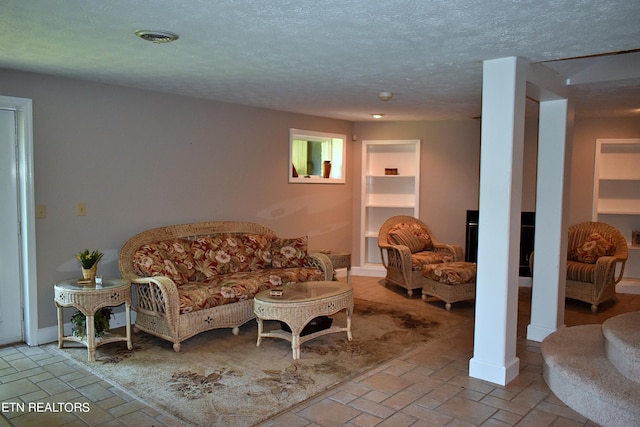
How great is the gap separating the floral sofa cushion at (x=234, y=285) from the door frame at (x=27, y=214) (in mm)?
1179

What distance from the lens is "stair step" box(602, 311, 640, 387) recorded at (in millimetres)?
3039

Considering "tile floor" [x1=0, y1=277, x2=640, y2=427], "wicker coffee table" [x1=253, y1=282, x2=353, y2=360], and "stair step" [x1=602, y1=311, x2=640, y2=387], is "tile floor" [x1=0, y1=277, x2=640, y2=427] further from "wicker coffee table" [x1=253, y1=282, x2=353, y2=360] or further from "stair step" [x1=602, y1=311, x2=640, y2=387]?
"wicker coffee table" [x1=253, y1=282, x2=353, y2=360]

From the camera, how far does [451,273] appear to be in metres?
5.41

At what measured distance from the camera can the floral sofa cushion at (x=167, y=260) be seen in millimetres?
4297

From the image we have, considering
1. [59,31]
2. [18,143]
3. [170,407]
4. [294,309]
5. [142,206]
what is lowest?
[170,407]

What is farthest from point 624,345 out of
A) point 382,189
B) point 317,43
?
point 382,189

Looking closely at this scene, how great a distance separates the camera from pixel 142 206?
4820 millimetres

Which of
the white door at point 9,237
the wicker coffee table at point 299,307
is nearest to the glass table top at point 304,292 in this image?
the wicker coffee table at point 299,307

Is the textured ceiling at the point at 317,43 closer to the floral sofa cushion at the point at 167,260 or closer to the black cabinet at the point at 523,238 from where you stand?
the floral sofa cushion at the point at 167,260

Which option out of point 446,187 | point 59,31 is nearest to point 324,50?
point 59,31

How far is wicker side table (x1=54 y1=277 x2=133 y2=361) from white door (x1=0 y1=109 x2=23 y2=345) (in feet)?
1.66

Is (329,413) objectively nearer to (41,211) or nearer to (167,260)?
(167,260)

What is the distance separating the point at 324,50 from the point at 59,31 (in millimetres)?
1548

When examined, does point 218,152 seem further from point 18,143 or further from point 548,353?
point 548,353
